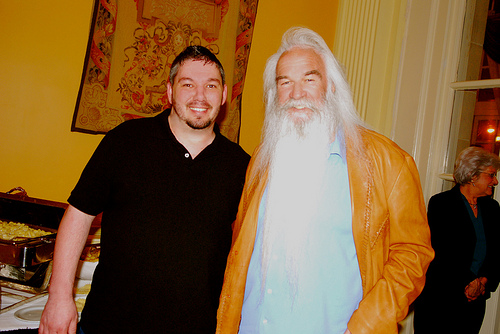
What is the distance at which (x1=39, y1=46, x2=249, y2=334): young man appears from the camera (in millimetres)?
1463

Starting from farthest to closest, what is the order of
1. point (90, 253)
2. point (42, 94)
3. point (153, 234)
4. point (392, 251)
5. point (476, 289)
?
point (476, 289), point (42, 94), point (90, 253), point (153, 234), point (392, 251)

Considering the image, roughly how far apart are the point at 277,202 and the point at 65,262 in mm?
885

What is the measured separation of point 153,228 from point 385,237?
896mm

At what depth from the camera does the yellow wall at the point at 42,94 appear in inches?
82.9

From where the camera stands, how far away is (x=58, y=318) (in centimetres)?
142

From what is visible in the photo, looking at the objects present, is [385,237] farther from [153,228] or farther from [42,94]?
[42,94]

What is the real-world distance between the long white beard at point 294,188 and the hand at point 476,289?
64.1 inches

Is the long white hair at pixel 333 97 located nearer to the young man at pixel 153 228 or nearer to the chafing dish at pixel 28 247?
the young man at pixel 153 228

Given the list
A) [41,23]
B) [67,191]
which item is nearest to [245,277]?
[67,191]

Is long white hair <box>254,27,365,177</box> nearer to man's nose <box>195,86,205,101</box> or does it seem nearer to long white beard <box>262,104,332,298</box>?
long white beard <box>262,104,332,298</box>

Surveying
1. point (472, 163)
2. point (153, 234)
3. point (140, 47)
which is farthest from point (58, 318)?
point (472, 163)

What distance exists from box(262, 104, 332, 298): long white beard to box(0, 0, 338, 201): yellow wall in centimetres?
139

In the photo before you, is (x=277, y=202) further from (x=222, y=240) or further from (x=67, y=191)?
(x=67, y=191)

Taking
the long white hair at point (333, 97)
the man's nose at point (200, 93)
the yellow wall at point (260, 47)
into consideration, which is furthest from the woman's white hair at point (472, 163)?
the man's nose at point (200, 93)
